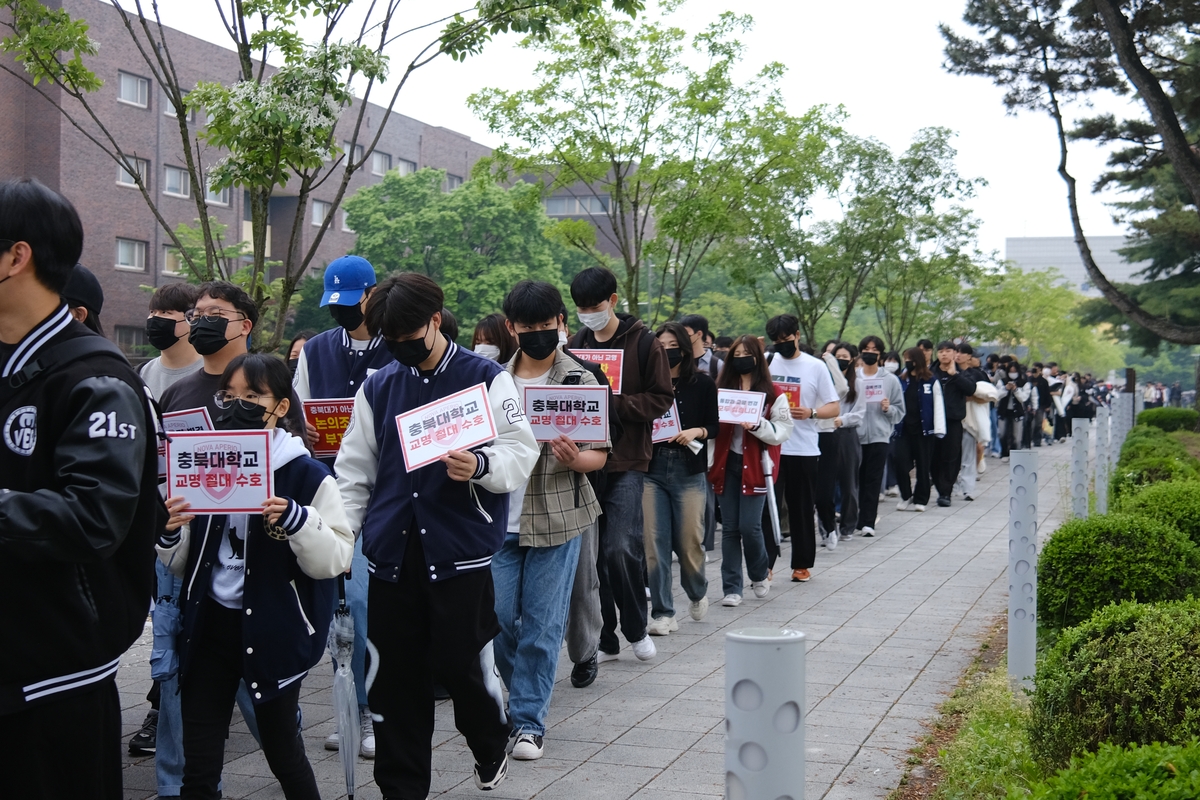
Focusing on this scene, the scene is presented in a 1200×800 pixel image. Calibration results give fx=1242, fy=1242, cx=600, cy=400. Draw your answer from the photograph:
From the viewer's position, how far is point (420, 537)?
14.2ft

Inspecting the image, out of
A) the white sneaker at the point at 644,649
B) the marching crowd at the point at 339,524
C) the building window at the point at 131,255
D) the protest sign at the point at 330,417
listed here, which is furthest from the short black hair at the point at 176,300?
the building window at the point at 131,255

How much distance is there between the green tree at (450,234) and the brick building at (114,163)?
443 centimetres

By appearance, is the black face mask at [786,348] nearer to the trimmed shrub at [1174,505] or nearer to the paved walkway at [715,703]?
the paved walkway at [715,703]

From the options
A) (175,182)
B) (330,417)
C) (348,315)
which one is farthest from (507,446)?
(175,182)

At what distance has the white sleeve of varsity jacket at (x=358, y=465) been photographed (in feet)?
14.8

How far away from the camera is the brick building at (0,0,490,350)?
1420 inches

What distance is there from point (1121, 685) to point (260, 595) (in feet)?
9.20

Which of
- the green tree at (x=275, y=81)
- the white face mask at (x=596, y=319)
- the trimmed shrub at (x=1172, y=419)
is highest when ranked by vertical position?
the green tree at (x=275, y=81)

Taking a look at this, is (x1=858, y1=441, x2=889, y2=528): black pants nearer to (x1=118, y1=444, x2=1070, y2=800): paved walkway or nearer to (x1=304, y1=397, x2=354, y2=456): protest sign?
(x1=118, y1=444, x2=1070, y2=800): paved walkway

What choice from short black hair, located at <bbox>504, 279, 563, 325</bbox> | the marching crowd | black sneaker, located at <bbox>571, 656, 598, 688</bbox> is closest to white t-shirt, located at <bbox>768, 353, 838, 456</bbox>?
the marching crowd

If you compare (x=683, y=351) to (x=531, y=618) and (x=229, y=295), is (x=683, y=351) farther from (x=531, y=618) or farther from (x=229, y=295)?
(x=229, y=295)

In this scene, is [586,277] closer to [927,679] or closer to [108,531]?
[927,679]

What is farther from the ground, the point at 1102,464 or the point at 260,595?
the point at 260,595

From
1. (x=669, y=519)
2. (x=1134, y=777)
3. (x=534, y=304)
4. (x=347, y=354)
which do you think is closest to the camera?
(x=1134, y=777)
